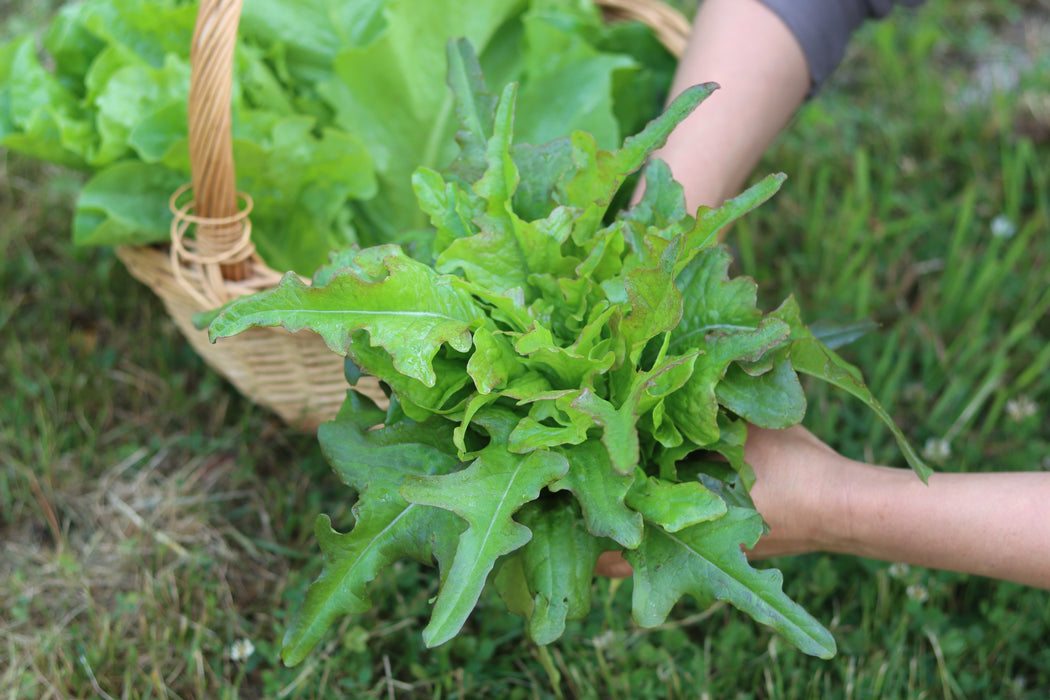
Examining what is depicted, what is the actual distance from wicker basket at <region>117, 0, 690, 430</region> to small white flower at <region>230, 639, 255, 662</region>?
373 mm

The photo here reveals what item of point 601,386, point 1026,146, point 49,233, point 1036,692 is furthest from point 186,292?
point 1026,146

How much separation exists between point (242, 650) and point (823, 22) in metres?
1.34

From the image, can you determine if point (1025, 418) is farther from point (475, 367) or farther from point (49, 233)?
point (49, 233)

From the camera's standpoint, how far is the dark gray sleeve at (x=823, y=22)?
4.81ft

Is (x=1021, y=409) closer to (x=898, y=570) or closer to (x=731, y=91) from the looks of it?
(x=898, y=570)

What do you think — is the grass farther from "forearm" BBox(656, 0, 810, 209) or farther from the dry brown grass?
"forearm" BBox(656, 0, 810, 209)

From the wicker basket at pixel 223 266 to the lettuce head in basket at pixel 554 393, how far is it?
267 millimetres

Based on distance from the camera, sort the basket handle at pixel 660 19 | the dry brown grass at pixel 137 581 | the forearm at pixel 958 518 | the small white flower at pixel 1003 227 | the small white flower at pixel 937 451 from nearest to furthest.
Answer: the forearm at pixel 958 518 → the dry brown grass at pixel 137 581 → the small white flower at pixel 937 451 → the basket handle at pixel 660 19 → the small white flower at pixel 1003 227

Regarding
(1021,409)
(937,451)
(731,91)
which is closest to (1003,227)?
(1021,409)

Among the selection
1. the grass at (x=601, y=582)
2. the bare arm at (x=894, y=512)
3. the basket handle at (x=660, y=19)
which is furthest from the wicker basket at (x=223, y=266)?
the basket handle at (x=660, y=19)

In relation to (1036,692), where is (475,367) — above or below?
above

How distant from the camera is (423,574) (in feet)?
4.59

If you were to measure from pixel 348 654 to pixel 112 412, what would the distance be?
67cm

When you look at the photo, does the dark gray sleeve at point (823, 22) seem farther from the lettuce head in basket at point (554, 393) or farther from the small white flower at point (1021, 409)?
the small white flower at point (1021, 409)
